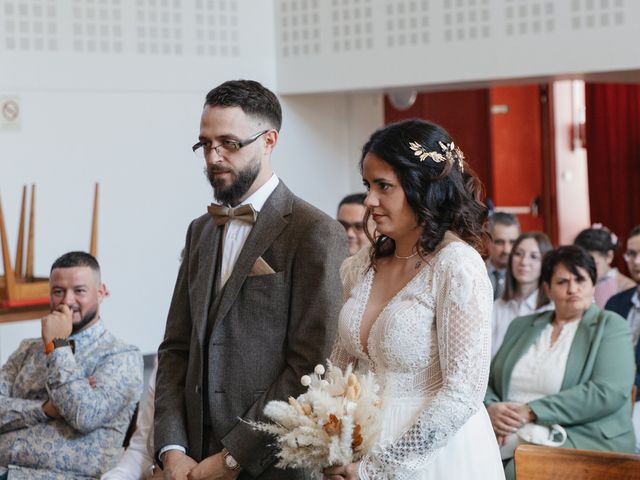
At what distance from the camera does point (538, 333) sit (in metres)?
4.62

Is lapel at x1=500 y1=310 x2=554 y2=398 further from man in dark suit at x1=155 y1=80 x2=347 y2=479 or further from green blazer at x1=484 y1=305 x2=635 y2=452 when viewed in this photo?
man in dark suit at x1=155 y1=80 x2=347 y2=479

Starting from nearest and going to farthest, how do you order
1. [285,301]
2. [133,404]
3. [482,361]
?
[482,361] → [285,301] → [133,404]

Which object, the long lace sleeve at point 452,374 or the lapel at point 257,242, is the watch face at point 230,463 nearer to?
the lapel at point 257,242

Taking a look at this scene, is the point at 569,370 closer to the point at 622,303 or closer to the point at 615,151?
the point at 622,303

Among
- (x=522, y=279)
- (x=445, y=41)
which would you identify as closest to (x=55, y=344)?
(x=522, y=279)

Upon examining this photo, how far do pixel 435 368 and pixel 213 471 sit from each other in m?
0.67

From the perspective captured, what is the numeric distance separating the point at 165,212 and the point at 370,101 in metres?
2.18

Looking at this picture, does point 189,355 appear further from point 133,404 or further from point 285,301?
point 133,404

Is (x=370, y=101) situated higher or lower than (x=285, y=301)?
higher

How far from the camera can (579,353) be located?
4449 mm

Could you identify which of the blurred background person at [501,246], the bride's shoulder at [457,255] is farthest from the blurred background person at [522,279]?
the bride's shoulder at [457,255]

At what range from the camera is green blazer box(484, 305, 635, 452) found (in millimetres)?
4305

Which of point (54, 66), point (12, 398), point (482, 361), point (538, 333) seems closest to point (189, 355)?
point (482, 361)

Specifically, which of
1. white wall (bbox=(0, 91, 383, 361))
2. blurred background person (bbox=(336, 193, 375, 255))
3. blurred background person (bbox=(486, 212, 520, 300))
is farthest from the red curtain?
blurred background person (bbox=(336, 193, 375, 255))
